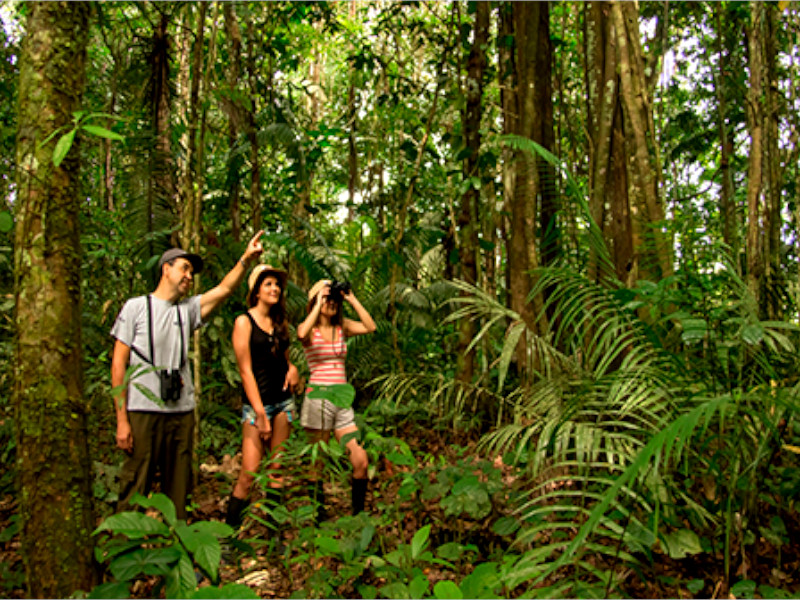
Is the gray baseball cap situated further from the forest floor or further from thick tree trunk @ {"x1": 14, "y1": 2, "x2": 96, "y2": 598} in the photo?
the forest floor

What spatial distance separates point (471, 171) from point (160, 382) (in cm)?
329

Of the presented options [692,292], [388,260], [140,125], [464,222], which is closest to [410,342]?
[388,260]

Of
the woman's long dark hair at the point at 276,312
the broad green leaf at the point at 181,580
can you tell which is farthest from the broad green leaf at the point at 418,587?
the woman's long dark hair at the point at 276,312

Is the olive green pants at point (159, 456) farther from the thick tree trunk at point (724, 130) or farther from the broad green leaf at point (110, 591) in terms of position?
the thick tree trunk at point (724, 130)

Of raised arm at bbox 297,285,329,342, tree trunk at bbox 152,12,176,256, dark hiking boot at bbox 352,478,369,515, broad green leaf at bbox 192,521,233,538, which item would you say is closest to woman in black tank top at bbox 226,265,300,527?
raised arm at bbox 297,285,329,342

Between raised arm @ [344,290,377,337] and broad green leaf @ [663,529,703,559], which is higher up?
raised arm @ [344,290,377,337]

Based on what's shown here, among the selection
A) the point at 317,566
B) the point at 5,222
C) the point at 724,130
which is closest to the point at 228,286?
the point at 5,222

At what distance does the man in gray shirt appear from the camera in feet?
10.3

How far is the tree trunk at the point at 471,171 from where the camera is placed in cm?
537

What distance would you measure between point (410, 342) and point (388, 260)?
0.97 metres

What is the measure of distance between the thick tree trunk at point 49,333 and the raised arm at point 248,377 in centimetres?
131

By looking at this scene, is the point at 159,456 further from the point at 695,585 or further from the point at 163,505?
the point at 695,585

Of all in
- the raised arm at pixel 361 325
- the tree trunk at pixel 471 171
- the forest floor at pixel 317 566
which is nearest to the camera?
the forest floor at pixel 317 566

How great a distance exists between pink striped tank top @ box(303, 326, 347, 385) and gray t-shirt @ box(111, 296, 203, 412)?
80cm
